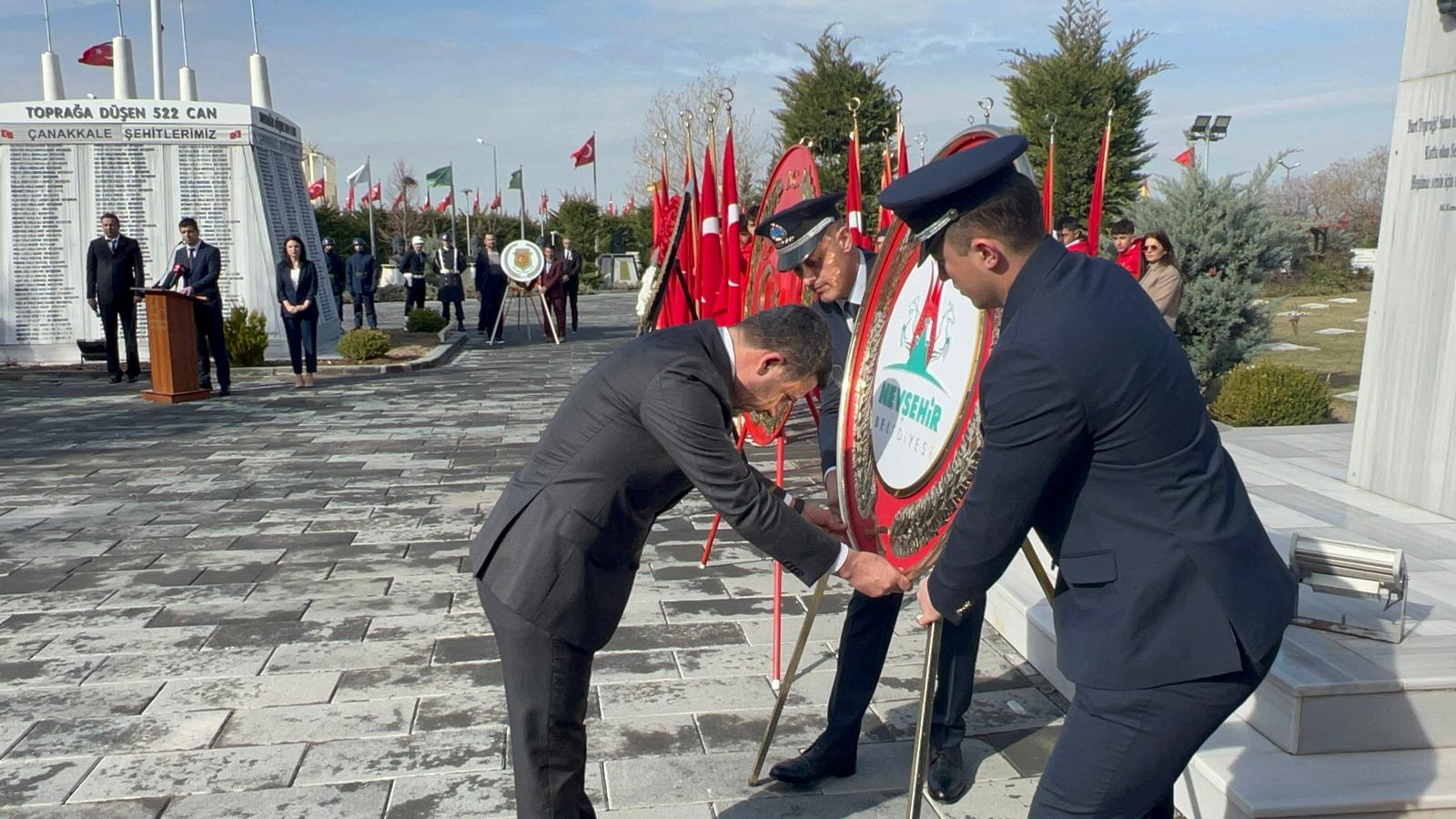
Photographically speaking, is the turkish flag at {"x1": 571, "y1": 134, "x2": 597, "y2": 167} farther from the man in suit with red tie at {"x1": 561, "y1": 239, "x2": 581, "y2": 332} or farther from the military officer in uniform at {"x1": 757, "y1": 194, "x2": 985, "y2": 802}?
the military officer in uniform at {"x1": 757, "y1": 194, "x2": 985, "y2": 802}

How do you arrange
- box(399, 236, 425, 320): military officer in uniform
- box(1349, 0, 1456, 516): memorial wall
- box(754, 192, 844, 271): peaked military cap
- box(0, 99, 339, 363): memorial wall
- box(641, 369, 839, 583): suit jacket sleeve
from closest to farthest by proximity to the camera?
box(641, 369, 839, 583): suit jacket sleeve, box(754, 192, 844, 271): peaked military cap, box(1349, 0, 1456, 516): memorial wall, box(0, 99, 339, 363): memorial wall, box(399, 236, 425, 320): military officer in uniform

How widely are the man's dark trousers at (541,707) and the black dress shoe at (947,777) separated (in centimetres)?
131

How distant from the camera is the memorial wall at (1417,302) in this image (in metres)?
5.95

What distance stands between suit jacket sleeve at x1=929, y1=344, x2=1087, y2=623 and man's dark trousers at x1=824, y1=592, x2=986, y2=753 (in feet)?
4.67

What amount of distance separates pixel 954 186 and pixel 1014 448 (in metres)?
0.49

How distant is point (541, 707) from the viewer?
110 inches

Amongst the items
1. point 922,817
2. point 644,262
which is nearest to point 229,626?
point 922,817

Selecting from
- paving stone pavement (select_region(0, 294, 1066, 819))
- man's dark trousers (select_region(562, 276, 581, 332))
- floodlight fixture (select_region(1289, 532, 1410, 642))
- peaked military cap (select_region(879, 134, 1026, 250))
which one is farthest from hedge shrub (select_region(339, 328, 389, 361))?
peaked military cap (select_region(879, 134, 1026, 250))

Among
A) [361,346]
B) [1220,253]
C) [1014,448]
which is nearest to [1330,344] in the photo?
[1220,253]

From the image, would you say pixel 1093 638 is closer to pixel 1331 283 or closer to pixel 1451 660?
pixel 1451 660

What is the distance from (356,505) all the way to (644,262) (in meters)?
38.7

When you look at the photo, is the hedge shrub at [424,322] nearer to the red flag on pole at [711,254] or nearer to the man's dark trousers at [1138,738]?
the red flag on pole at [711,254]

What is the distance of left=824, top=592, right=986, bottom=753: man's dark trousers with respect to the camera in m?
3.64

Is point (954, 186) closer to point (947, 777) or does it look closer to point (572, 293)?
point (947, 777)
